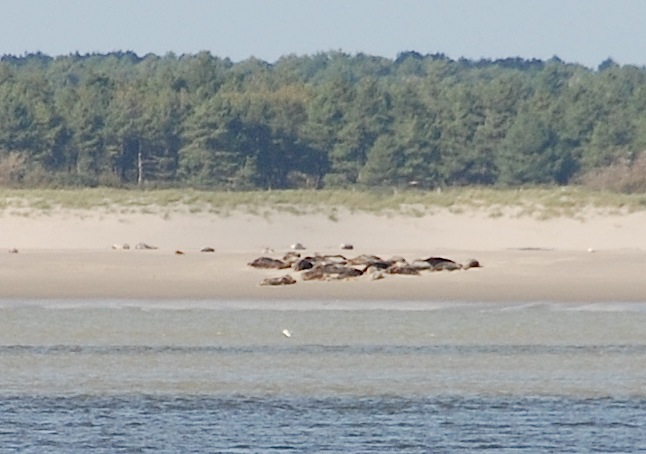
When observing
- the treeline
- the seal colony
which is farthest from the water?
the treeline

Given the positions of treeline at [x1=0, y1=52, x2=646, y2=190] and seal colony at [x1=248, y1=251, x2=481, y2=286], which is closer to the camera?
seal colony at [x1=248, y1=251, x2=481, y2=286]

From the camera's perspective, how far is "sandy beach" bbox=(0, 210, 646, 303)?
76.3 feet

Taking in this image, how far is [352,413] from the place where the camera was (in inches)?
498

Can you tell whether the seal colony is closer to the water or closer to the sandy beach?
the sandy beach

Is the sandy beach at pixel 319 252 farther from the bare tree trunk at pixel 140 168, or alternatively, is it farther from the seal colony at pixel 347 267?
the bare tree trunk at pixel 140 168

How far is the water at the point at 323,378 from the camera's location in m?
11.6

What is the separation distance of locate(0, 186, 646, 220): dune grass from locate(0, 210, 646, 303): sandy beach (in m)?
0.33

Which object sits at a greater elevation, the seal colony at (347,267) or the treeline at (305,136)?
the treeline at (305,136)

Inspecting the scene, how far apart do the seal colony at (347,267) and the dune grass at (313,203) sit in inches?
418

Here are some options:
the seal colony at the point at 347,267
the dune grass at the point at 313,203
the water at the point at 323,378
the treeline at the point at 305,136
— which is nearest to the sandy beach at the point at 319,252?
the seal colony at the point at 347,267

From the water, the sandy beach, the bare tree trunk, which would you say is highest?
the bare tree trunk

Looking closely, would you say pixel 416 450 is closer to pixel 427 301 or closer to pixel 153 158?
pixel 427 301

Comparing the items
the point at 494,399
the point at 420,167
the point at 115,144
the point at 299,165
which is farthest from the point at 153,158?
the point at 494,399

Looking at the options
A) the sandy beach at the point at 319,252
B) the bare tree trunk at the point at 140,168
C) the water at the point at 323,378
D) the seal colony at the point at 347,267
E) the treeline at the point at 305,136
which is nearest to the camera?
the water at the point at 323,378
